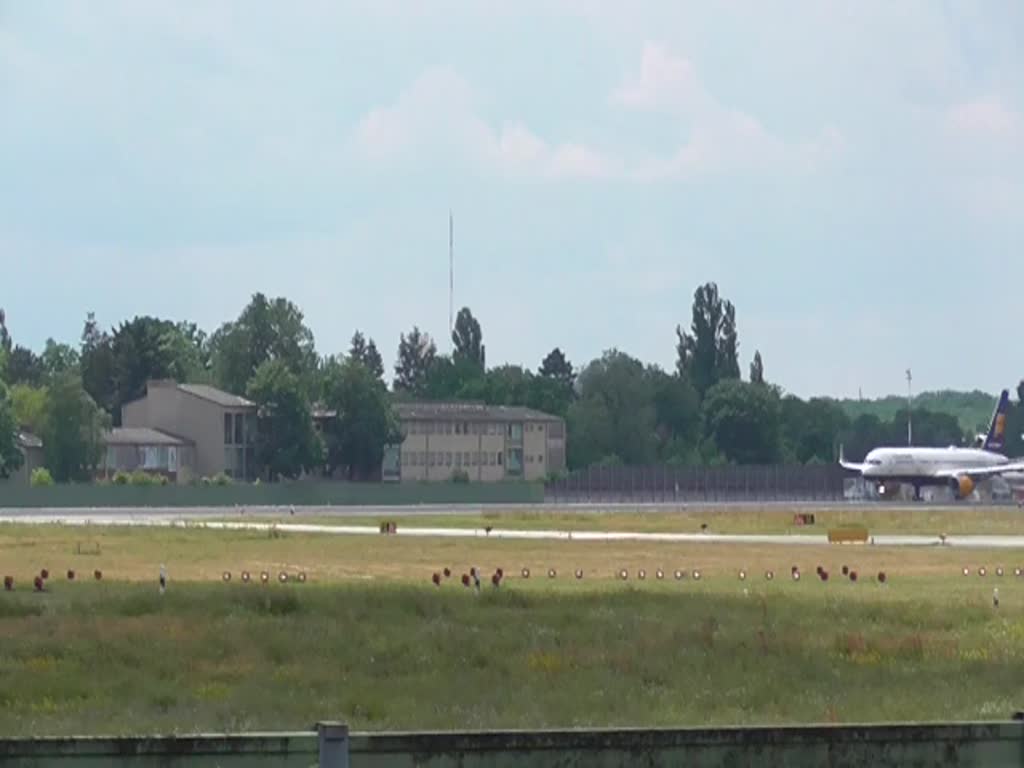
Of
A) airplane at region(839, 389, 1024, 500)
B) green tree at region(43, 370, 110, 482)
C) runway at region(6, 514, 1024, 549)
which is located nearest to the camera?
runway at region(6, 514, 1024, 549)

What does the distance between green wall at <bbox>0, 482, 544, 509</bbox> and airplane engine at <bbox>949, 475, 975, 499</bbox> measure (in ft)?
115

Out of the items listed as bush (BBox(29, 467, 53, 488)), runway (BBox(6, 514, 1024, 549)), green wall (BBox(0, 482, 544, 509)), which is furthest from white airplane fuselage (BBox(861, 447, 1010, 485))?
runway (BBox(6, 514, 1024, 549))

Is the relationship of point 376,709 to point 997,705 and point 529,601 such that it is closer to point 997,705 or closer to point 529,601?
point 997,705

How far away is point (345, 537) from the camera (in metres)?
88.8

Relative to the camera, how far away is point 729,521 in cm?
11494

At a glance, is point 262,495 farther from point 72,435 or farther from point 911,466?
point 911,466

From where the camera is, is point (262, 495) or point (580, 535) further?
point (262, 495)

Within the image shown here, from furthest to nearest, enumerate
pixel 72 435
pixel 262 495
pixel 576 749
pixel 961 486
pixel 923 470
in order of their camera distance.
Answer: pixel 72 435
pixel 923 470
pixel 961 486
pixel 262 495
pixel 576 749

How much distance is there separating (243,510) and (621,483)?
208 feet

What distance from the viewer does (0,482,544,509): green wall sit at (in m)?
151

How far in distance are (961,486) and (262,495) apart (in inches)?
2308

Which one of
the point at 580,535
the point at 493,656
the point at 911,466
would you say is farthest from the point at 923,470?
the point at 493,656

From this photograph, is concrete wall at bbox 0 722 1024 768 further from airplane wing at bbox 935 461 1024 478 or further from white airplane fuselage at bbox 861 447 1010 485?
airplane wing at bbox 935 461 1024 478

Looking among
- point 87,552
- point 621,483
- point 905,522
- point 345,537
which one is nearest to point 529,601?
point 87,552
